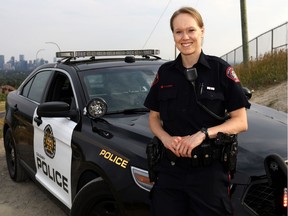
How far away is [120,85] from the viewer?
3.68 meters

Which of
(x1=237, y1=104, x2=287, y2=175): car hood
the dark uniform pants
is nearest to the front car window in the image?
(x1=237, y1=104, x2=287, y2=175): car hood

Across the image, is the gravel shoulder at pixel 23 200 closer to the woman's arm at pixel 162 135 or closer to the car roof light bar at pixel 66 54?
the car roof light bar at pixel 66 54

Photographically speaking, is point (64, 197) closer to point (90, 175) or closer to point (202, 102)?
point (90, 175)

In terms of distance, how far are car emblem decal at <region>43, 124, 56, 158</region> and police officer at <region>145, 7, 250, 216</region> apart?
1734 millimetres

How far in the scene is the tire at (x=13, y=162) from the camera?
5.14m

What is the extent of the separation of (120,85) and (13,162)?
249 cm

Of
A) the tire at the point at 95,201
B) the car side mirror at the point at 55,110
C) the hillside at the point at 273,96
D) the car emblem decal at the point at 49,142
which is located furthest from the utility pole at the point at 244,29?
the tire at the point at 95,201

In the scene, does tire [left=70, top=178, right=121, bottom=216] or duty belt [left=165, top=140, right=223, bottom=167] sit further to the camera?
tire [left=70, top=178, right=121, bottom=216]

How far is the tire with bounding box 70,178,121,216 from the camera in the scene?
2729mm

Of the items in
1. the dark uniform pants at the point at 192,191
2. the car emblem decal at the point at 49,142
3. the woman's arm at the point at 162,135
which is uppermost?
the woman's arm at the point at 162,135

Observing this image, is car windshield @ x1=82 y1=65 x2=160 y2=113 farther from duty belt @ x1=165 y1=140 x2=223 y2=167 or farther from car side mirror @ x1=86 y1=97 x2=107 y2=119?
duty belt @ x1=165 y1=140 x2=223 y2=167

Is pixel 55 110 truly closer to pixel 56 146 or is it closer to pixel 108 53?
pixel 56 146

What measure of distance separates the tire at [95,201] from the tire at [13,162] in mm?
2293

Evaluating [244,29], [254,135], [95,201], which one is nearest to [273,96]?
[244,29]
